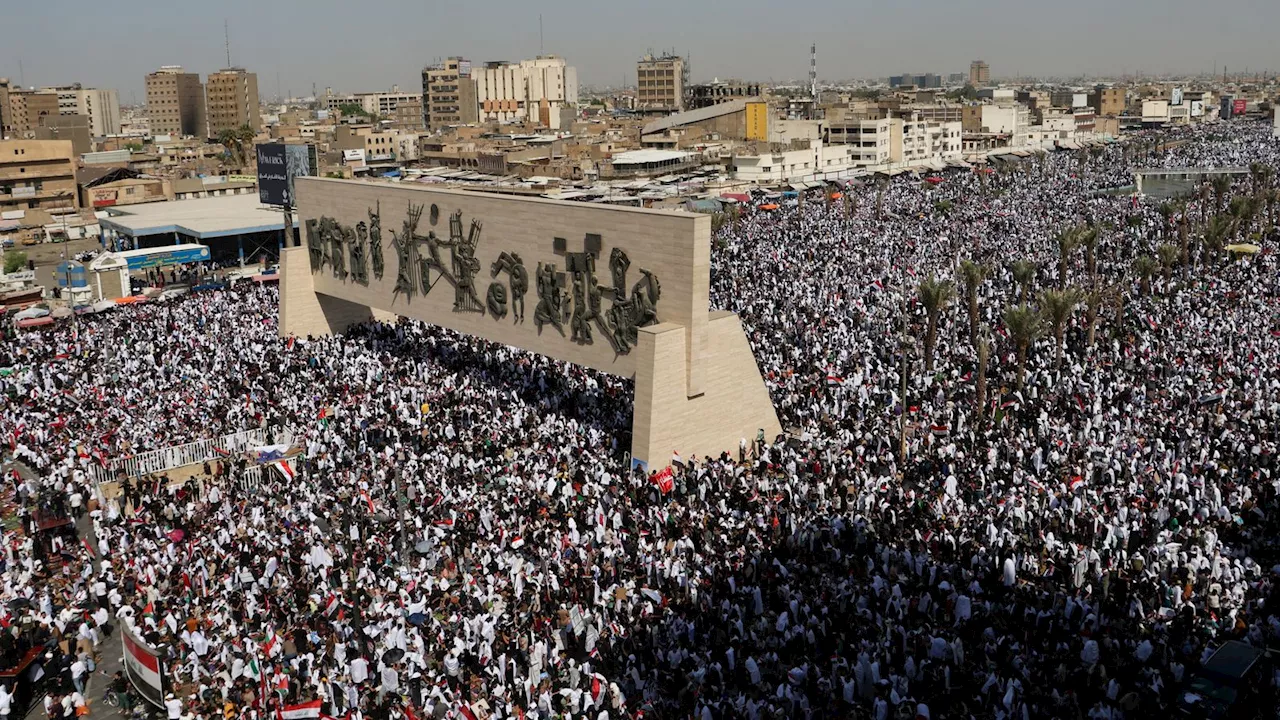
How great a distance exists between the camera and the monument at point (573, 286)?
20.2 m

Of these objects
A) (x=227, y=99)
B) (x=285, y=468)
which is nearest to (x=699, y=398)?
(x=285, y=468)

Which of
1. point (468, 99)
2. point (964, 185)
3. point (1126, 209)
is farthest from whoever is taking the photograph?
point (468, 99)

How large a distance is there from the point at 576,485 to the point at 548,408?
16.0 feet

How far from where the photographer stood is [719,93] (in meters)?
134

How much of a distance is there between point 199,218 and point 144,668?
140 ft

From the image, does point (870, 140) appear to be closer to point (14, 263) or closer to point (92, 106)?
point (14, 263)

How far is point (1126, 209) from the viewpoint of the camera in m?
57.7

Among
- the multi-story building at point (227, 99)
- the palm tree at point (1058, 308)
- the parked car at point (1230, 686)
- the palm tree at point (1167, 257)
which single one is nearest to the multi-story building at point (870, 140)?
the palm tree at point (1167, 257)

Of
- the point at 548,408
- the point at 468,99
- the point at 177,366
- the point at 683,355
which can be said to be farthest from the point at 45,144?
the point at 468,99

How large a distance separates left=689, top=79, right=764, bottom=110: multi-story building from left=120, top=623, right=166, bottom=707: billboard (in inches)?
4588

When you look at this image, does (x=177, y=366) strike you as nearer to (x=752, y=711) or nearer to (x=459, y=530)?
Result: (x=459, y=530)

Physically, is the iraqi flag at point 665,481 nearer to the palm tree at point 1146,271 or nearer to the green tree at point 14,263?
the palm tree at point 1146,271

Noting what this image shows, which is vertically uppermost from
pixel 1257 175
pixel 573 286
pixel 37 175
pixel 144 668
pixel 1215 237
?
pixel 37 175

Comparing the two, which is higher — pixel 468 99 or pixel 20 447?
pixel 468 99
